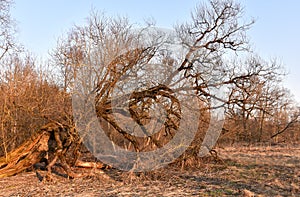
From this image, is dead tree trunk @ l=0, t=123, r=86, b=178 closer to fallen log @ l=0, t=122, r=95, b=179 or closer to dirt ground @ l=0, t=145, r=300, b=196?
fallen log @ l=0, t=122, r=95, b=179

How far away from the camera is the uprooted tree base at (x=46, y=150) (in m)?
8.30

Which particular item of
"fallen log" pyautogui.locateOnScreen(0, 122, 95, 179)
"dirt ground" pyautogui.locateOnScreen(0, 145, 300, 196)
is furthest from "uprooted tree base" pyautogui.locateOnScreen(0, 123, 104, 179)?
"dirt ground" pyautogui.locateOnScreen(0, 145, 300, 196)

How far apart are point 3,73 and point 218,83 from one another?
23.5 ft

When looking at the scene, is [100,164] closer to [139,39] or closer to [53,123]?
[53,123]

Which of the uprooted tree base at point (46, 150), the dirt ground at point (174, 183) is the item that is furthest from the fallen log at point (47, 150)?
the dirt ground at point (174, 183)

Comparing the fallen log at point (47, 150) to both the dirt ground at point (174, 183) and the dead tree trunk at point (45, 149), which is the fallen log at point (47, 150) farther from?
the dirt ground at point (174, 183)

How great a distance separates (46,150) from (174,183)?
3968 millimetres

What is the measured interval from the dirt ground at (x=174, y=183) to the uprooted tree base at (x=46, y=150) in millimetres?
335

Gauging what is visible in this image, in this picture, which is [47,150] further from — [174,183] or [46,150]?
[174,183]

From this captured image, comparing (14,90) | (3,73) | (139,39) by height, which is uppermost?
(139,39)

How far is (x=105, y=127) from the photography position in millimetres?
9867

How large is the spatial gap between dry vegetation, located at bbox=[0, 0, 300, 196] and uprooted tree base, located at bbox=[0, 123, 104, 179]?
0.03 metres

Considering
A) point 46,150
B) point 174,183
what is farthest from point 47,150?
point 174,183

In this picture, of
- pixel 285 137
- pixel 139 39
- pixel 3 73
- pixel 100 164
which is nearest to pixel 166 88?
pixel 139 39
